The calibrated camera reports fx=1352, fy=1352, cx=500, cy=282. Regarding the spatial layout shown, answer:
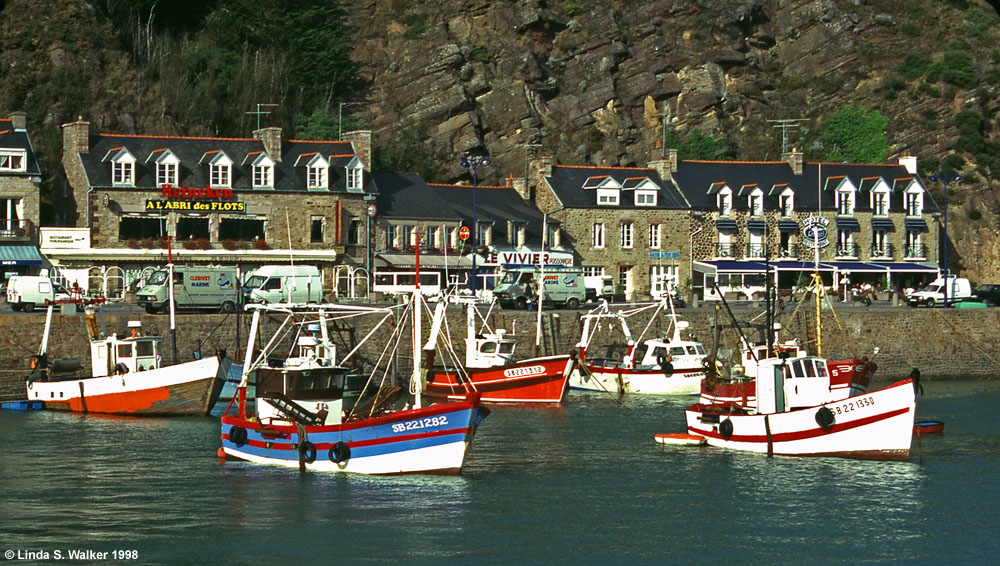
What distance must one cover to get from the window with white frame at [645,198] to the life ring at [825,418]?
164ft

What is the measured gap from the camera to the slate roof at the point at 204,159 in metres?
80.6

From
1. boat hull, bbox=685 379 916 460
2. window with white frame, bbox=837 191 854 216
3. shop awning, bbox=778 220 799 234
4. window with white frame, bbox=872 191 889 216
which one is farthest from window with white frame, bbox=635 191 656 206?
boat hull, bbox=685 379 916 460

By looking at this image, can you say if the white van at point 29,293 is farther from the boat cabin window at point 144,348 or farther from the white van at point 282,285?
the boat cabin window at point 144,348

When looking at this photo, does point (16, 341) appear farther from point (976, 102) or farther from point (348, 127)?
point (976, 102)

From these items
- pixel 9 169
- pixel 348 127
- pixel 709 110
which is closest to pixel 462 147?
pixel 348 127

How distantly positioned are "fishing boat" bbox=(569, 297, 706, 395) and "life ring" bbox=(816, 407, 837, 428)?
1709 cm

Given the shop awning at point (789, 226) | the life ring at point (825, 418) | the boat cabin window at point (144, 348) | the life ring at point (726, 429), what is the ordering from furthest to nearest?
the shop awning at point (789, 226) → the boat cabin window at point (144, 348) → the life ring at point (726, 429) → the life ring at point (825, 418)

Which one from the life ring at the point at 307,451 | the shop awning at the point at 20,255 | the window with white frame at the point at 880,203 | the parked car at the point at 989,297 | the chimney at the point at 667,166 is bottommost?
the life ring at the point at 307,451

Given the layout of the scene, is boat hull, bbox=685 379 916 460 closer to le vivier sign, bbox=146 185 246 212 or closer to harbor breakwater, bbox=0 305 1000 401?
harbor breakwater, bbox=0 305 1000 401

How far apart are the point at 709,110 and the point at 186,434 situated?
3157 inches

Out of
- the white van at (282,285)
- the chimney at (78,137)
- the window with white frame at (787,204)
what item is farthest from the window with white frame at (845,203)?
the chimney at (78,137)

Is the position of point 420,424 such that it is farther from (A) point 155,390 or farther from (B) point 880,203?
(B) point 880,203

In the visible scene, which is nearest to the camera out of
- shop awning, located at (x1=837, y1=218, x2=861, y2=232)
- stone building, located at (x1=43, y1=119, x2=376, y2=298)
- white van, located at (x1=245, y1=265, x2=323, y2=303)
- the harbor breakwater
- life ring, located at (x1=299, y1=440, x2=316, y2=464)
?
life ring, located at (x1=299, y1=440, x2=316, y2=464)

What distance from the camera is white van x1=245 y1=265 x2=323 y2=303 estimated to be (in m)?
68.2
